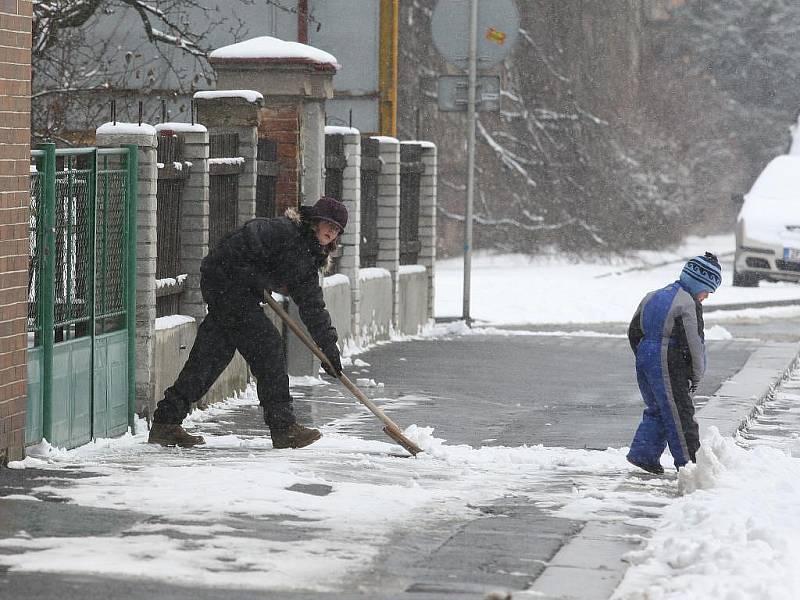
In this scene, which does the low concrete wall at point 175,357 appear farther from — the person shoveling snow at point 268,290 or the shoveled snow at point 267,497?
the person shoveling snow at point 268,290

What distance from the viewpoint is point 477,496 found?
8.48 meters

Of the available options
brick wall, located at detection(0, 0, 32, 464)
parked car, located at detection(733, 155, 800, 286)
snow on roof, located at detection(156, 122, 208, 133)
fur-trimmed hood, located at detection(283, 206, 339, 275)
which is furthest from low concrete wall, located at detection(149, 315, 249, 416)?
parked car, located at detection(733, 155, 800, 286)

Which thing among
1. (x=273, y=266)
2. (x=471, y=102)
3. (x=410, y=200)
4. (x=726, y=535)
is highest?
(x=471, y=102)

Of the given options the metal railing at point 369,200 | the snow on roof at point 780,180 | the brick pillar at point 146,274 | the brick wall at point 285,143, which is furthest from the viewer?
the snow on roof at point 780,180

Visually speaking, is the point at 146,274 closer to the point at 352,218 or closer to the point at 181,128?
the point at 181,128

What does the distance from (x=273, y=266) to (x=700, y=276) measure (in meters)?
2.32

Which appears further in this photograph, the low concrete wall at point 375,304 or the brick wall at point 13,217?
the low concrete wall at point 375,304

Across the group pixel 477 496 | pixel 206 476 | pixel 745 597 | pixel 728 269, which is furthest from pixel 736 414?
pixel 728 269

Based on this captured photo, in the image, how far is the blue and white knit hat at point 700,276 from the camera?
9.34 meters

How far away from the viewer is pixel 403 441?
32.1 feet

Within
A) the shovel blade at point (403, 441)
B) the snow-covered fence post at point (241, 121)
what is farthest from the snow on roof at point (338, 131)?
the shovel blade at point (403, 441)

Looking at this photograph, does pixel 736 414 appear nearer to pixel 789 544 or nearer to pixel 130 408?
pixel 130 408

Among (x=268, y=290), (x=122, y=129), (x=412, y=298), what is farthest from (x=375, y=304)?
(x=268, y=290)

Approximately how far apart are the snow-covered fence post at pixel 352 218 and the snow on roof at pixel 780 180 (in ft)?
36.4
